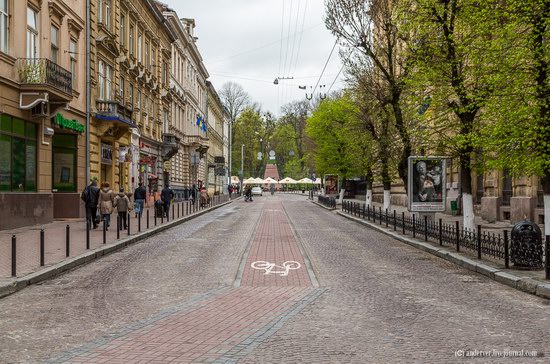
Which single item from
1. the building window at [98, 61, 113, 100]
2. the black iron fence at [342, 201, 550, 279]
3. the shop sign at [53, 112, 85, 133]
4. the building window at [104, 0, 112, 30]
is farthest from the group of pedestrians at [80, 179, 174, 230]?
the building window at [104, 0, 112, 30]

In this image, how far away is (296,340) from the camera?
637cm

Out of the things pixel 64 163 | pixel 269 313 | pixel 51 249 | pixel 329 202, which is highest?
pixel 64 163

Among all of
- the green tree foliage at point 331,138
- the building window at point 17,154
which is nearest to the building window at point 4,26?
the building window at point 17,154

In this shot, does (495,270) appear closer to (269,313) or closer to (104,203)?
(269,313)

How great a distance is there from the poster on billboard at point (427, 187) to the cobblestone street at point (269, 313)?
536 cm

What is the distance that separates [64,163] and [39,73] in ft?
18.8

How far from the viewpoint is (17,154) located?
20.0m

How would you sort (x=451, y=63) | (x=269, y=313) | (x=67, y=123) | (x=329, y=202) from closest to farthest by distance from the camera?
(x=269, y=313) < (x=451, y=63) < (x=67, y=123) < (x=329, y=202)

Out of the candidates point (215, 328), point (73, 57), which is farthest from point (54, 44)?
point (215, 328)

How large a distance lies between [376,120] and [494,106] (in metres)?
16.1

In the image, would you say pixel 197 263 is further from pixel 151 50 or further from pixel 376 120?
pixel 151 50

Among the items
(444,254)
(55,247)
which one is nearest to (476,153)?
(444,254)

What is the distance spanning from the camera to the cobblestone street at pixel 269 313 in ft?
19.6

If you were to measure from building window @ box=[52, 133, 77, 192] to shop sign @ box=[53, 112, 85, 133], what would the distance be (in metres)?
0.54
